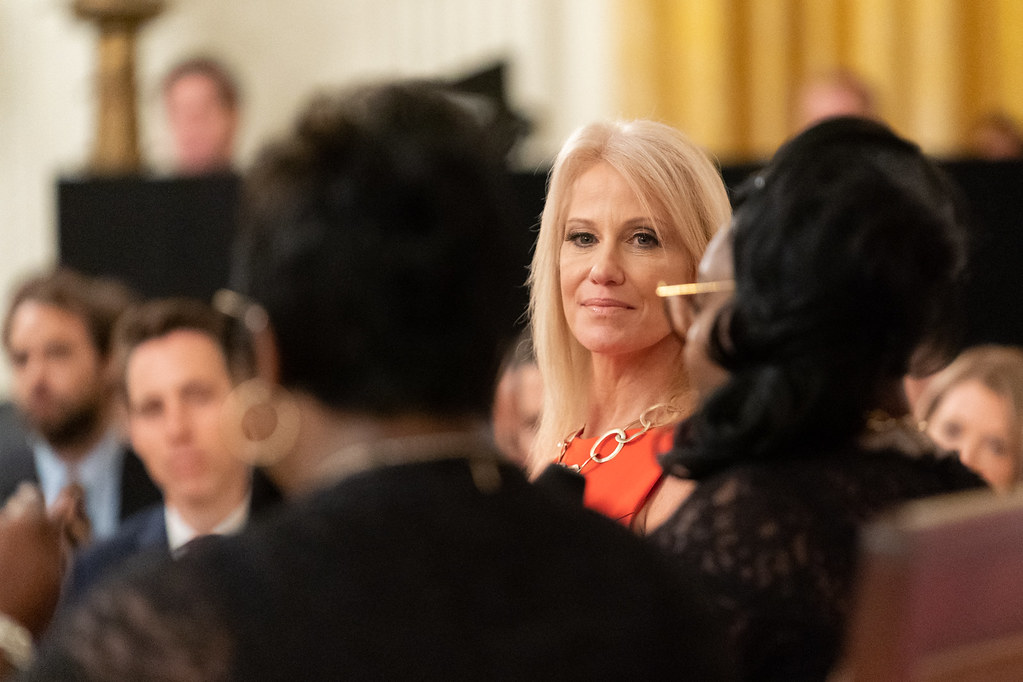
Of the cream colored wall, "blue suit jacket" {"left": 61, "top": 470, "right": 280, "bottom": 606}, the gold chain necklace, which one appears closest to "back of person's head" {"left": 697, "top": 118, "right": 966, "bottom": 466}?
the gold chain necklace

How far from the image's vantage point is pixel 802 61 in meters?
6.77

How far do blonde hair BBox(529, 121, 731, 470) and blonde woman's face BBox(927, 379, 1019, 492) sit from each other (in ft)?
4.80

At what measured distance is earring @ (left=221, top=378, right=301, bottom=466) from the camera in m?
1.26

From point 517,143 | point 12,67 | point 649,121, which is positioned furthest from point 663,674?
point 12,67

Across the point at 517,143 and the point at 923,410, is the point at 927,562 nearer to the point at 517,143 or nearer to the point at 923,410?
the point at 923,410

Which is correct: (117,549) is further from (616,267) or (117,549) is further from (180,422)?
(616,267)

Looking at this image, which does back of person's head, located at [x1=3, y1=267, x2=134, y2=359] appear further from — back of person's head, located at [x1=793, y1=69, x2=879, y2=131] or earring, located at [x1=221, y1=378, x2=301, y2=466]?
earring, located at [x1=221, y1=378, x2=301, y2=466]

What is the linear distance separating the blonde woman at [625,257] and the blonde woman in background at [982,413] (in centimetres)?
143

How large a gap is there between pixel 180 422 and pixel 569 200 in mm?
1710

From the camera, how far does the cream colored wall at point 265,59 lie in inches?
289

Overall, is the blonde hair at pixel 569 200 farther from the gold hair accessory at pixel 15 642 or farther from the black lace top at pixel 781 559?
the gold hair accessory at pixel 15 642

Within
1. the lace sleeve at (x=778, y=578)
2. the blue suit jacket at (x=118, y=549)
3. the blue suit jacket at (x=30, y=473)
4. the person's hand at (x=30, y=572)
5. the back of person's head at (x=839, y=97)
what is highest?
the back of person's head at (x=839, y=97)

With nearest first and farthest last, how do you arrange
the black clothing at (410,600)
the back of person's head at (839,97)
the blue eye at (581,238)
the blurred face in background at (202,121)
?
the black clothing at (410,600) → the blue eye at (581,238) → the back of person's head at (839,97) → the blurred face in background at (202,121)

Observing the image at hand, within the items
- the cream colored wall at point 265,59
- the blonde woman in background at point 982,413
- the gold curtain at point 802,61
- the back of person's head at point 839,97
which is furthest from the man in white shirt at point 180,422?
the cream colored wall at point 265,59
